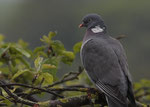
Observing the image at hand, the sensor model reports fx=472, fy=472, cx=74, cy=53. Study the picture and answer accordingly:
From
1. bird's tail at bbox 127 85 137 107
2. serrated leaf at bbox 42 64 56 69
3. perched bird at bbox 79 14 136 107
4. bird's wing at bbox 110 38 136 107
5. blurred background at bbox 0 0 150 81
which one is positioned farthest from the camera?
blurred background at bbox 0 0 150 81

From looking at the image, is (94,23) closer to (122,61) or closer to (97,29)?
(97,29)

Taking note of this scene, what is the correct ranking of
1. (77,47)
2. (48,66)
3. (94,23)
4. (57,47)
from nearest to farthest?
1. (48,66)
2. (57,47)
3. (77,47)
4. (94,23)

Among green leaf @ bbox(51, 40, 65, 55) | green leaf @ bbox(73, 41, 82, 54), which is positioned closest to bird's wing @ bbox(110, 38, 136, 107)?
green leaf @ bbox(73, 41, 82, 54)

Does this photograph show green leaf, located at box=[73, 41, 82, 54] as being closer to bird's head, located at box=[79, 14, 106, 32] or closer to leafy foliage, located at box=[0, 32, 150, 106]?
leafy foliage, located at box=[0, 32, 150, 106]

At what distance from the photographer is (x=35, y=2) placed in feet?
162

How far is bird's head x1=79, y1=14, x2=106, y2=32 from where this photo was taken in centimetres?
551

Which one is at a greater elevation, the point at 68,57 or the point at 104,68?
the point at 68,57

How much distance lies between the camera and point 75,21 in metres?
39.4

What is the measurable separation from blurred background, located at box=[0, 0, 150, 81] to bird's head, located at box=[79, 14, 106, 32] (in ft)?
67.5

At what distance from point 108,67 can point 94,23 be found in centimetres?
108

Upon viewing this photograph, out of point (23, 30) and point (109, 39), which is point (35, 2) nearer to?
point (23, 30)

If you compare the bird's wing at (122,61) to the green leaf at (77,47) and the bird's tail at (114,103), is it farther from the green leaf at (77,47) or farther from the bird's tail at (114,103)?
the green leaf at (77,47)

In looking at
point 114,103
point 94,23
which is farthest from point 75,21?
point 114,103

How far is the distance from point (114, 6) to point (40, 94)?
43.4 m
